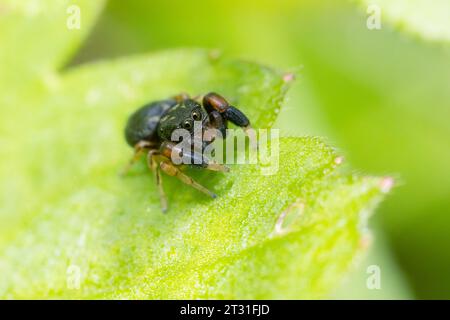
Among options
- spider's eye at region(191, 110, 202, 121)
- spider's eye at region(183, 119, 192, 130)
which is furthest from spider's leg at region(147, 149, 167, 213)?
spider's eye at region(191, 110, 202, 121)

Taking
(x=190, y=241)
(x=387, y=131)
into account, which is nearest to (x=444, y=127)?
(x=387, y=131)

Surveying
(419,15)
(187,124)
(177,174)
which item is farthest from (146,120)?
(419,15)

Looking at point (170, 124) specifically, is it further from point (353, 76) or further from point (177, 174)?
point (353, 76)

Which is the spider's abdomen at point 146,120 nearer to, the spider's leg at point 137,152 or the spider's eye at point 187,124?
the spider's leg at point 137,152

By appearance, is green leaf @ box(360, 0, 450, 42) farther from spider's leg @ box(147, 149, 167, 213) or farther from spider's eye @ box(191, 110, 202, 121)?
spider's leg @ box(147, 149, 167, 213)

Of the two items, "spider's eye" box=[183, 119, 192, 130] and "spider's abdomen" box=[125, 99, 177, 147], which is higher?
"spider's abdomen" box=[125, 99, 177, 147]
